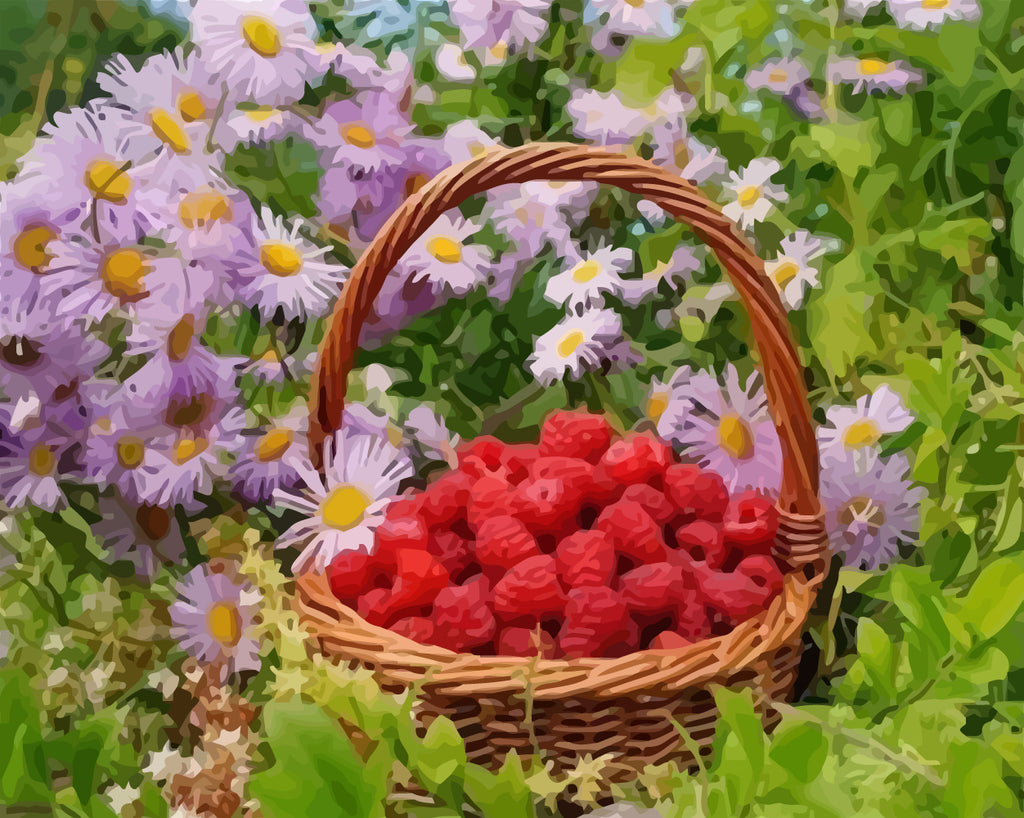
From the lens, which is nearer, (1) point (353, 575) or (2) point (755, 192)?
(1) point (353, 575)

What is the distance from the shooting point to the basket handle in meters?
0.57

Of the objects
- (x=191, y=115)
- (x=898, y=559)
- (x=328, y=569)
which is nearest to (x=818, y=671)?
(x=898, y=559)

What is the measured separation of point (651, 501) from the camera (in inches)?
24.2

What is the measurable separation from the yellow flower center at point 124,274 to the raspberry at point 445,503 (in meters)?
0.23

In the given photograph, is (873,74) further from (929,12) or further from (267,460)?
(267,460)

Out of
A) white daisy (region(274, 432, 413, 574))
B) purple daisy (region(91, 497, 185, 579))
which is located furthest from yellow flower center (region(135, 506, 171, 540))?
white daisy (region(274, 432, 413, 574))

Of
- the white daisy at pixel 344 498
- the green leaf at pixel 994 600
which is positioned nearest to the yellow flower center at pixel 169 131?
the white daisy at pixel 344 498

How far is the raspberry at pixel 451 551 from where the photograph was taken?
2.01ft

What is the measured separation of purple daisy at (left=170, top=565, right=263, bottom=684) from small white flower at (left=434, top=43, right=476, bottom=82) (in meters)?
0.46

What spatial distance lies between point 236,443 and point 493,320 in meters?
0.25

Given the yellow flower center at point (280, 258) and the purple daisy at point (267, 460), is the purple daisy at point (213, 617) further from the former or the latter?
the yellow flower center at point (280, 258)

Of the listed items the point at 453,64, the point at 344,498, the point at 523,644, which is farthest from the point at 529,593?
the point at 453,64

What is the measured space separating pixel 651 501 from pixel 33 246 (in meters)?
0.42

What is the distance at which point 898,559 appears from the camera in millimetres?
625
